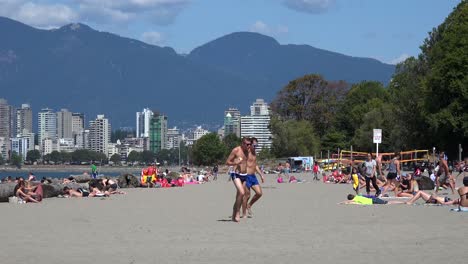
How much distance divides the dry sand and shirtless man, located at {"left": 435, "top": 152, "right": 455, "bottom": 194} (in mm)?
7659

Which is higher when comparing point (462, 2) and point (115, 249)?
point (462, 2)

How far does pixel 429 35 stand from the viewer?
73312mm

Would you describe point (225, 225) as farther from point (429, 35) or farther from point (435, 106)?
point (429, 35)

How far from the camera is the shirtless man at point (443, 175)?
2669 centimetres

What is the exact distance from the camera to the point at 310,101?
323 ft

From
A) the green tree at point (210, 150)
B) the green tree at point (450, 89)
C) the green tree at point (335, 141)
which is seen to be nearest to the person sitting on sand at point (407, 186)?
the green tree at point (450, 89)

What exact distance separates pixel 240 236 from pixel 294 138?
7745cm

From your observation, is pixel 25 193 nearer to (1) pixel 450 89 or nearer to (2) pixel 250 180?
(2) pixel 250 180

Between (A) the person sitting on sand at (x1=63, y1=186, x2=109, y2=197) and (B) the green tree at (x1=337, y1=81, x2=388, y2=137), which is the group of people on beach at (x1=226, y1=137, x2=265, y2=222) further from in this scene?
(B) the green tree at (x1=337, y1=81, x2=388, y2=137)

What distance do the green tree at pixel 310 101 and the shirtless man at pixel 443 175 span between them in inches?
2655

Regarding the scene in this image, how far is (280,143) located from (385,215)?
252 ft

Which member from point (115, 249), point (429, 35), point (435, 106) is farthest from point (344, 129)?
point (115, 249)

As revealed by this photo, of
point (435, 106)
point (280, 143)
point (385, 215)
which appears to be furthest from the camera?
point (280, 143)

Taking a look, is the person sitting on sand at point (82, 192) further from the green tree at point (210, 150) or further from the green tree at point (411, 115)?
the green tree at point (210, 150)
